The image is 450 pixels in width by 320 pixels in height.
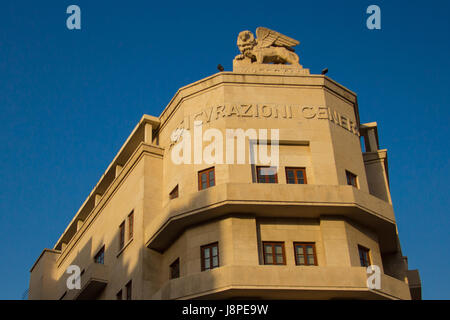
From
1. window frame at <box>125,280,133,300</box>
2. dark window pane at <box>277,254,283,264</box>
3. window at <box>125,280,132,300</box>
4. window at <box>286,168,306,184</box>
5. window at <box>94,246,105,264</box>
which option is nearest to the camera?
dark window pane at <box>277,254,283,264</box>

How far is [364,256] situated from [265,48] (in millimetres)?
14890

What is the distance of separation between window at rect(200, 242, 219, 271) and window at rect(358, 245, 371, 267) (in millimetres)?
7478

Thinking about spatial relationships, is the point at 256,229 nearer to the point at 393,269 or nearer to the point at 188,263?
the point at 188,263

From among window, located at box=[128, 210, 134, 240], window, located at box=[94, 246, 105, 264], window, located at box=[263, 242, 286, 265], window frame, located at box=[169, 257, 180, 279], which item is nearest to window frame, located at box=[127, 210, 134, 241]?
window, located at box=[128, 210, 134, 240]

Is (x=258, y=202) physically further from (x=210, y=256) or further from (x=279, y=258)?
(x=210, y=256)

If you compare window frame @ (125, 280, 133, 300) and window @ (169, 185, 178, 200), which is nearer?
window @ (169, 185, 178, 200)

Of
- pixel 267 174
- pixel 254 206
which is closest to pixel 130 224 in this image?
pixel 267 174

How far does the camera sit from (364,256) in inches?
1304

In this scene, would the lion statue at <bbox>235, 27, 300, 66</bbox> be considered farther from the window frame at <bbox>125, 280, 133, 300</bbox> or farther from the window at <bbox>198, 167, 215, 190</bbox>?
the window frame at <bbox>125, 280, 133, 300</bbox>

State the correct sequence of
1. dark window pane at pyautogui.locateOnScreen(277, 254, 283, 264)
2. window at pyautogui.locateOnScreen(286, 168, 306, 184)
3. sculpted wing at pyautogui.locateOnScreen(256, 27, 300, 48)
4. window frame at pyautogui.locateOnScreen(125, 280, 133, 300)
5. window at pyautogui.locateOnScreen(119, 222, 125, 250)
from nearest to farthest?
dark window pane at pyautogui.locateOnScreen(277, 254, 283, 264) → window at pyautogui.locateOnScreen(286, 168, 306, 184) → window frame at pyautogui.locateOnScreen(125, 280, 133, 300) → window at pyautogui.locateOnScreen(119, 222, 125, 250) → sculpted wing at pyautogui.locateOnScreen(256, 27, 300, 48)

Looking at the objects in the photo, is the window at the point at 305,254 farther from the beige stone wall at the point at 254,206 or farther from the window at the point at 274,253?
the window at the point at 274,253

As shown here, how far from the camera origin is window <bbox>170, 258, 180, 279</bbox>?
33959 mm
